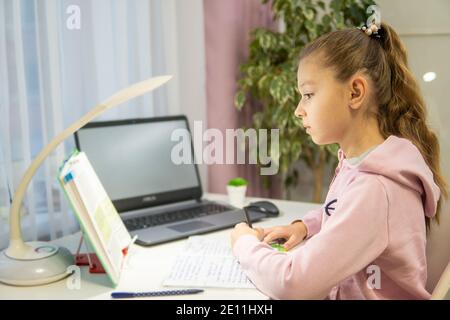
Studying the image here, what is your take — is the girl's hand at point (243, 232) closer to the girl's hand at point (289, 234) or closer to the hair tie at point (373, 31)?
the girl's hand at point (289, 234)

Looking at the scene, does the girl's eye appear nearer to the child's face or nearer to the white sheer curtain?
the child's face

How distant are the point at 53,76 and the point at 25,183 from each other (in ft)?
1.27

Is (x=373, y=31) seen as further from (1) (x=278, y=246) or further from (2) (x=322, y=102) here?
(1) (x=278, y=246)

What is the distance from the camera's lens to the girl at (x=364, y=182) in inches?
28.0

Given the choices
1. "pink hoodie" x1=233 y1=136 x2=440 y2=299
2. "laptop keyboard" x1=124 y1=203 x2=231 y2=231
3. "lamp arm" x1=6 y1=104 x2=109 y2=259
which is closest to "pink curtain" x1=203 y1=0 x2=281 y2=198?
"laptop keyboard" x1=124 y1=203 x2=231 y2=231

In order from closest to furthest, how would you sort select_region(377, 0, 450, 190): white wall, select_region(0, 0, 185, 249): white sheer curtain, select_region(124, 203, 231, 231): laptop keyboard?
select_region(0, 0, 185, 249): white sheer curtain < select_region(124, 203, 231, 231): laptop keyboard < select_region(377, 0, 450, 190): white wall

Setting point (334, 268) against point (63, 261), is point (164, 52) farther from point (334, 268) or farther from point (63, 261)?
point (334, 268)

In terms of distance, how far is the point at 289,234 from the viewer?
3.16 feet

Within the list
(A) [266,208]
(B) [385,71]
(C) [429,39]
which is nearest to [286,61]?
(C) [429,39]

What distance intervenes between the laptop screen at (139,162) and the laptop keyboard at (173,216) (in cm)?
9

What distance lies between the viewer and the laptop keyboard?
4.37 ft

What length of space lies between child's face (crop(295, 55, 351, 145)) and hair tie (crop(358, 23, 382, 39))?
86 mm
